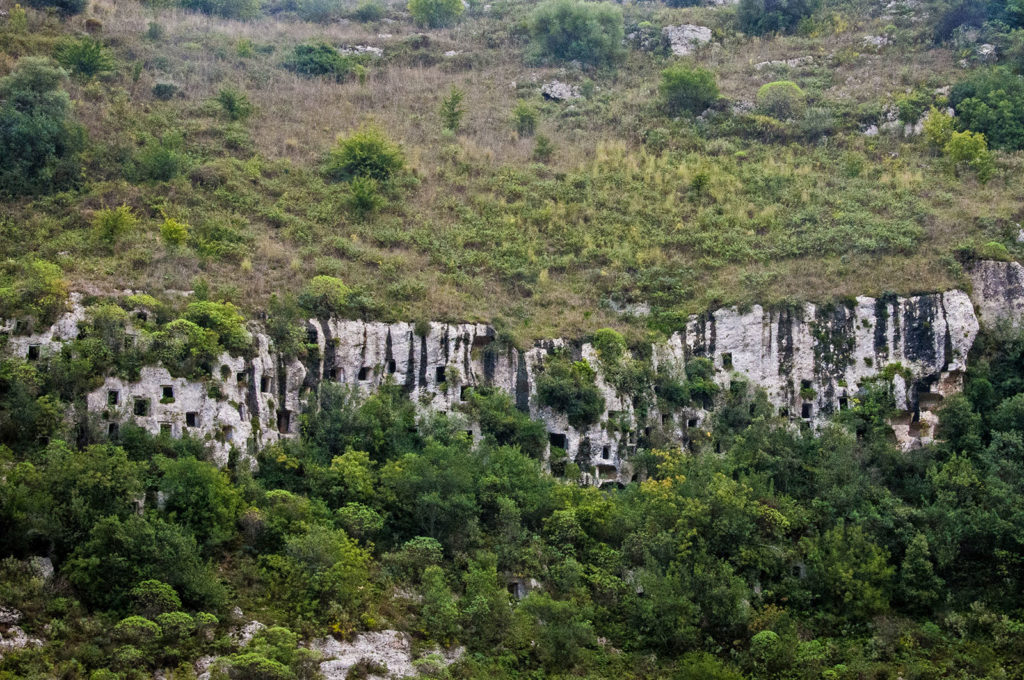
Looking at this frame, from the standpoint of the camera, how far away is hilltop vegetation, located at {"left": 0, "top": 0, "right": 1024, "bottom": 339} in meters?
42.1

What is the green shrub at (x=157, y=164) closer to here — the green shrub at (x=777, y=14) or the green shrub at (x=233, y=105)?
the green shrub at (x=233, y=105)

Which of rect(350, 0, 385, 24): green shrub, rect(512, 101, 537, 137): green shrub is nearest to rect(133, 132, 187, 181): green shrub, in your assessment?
rect(512, 101, 537, 137): green shrub

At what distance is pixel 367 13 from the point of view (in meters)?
71.1

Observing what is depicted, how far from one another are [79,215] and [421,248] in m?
12.3

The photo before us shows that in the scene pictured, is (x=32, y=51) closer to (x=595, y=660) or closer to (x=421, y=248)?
(x=421, y=248)

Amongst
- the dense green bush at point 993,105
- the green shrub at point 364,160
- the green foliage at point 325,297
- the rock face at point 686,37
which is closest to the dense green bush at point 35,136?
the green shrub at point 364,160

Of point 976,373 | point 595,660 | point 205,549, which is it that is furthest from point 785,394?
point 205,549

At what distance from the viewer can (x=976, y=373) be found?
131 ft

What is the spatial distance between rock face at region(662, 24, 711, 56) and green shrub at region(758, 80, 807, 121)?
9157 mm

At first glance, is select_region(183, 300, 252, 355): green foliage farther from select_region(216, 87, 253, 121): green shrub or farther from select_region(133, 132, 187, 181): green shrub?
select_region(216, 87, 253, 121): green shrub

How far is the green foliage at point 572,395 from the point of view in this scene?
38.8 metres

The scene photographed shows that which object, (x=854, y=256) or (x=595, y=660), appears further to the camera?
(x=854, y=256)

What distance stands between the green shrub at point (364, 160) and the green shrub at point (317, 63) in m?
12.3

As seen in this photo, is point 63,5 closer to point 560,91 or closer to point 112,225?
point 112,225
